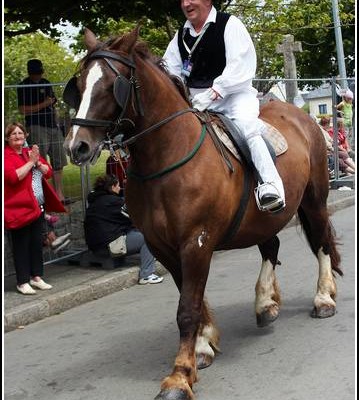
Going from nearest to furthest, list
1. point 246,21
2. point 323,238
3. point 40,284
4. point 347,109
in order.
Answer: point 323,238 < point 40,284 < point 347,109 < point 246,21

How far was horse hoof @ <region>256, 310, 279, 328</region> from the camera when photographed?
5672 millimetres

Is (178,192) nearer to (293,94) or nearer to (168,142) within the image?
(168,142)

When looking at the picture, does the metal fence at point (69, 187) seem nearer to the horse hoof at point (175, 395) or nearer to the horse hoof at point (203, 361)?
the horse hoof at point (203, 361)

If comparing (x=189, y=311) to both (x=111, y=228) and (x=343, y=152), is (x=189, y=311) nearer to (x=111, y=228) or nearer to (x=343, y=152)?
(x=111, y=228)

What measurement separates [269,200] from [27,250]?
11.2ft

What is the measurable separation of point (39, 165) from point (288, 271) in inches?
121

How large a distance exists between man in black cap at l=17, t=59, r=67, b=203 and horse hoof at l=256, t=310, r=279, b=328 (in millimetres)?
3556

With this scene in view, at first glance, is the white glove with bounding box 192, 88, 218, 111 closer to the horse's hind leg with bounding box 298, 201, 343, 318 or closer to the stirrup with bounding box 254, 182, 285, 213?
the stirrup with bounding box 254, 182, 285, 213

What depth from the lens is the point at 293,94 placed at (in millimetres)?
13945

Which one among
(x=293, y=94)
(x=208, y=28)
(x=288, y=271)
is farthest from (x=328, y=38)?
(x=208, y=28)

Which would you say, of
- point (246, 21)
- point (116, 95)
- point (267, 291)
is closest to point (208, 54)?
point (116, 95)

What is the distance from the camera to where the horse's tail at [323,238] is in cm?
627

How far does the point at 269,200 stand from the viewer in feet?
16.2

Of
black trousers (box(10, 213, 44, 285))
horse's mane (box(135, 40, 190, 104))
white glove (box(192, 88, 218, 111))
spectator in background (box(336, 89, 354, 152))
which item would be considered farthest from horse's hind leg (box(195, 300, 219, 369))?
spectator in background (box(336, 89, 354, 152))
